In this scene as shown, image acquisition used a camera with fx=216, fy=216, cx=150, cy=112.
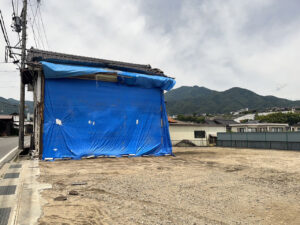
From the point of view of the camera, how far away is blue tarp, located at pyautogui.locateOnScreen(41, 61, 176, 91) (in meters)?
10.6

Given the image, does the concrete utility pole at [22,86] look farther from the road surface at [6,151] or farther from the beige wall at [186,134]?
the beige wall at [186,134]

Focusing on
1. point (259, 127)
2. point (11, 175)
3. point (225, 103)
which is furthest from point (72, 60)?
point (225, 103)

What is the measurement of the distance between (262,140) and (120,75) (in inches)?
592

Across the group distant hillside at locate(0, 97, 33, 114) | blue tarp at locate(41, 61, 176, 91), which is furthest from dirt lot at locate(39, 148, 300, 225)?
distant hillside at locate(0, 97, 33, 114)

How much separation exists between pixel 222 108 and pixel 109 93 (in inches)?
5400

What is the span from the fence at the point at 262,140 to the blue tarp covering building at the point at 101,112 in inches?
441

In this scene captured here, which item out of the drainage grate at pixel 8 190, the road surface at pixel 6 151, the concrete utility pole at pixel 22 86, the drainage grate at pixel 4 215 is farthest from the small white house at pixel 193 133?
the drainage grate at pixel 4 215

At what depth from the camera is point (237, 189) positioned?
5.39 m

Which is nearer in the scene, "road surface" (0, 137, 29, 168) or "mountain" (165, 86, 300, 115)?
"road surface" (0, 137, 29, 168)

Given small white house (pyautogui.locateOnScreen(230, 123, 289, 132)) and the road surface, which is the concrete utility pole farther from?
small white house (pyautogui.locateOnScreen(230, 123, 289, 132))

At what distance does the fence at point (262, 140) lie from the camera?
1759 cm

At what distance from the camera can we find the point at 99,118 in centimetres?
1166

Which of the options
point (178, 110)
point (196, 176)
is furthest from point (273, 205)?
point (178, 110)

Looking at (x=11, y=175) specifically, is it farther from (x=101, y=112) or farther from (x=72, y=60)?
(x=72, y=60)
